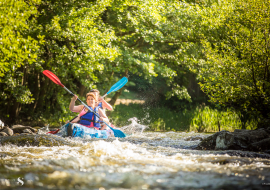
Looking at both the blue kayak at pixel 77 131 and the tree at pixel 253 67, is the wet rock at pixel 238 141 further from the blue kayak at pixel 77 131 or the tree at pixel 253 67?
the blue kayak at pixel 77 131

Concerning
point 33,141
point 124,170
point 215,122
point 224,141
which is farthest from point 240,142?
point 215,122

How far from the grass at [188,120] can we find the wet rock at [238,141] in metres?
1.66

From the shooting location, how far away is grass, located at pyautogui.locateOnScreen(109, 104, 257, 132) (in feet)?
31.4

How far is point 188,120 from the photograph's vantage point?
1145 centimetres

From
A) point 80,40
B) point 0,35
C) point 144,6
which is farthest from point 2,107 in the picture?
point 144,6

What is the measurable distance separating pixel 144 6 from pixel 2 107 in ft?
22.0

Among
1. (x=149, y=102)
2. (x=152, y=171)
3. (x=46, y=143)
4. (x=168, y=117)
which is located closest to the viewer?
(x=152, y=171)

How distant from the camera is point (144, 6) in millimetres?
10461

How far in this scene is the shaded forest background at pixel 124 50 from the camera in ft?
20.2

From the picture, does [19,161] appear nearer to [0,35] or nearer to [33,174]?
[33,174]

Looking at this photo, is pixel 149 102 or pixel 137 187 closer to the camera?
pixel 137 187

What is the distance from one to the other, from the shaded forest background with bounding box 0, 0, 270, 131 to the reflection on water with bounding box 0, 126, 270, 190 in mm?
2765

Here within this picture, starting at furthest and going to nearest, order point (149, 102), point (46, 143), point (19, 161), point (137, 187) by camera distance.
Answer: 1. point (149, 102)
2. point (46, 143)
3. point (19, 161)
4. point (137, 187)

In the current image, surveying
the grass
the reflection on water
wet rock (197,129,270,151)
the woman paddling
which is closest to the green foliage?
the grass
